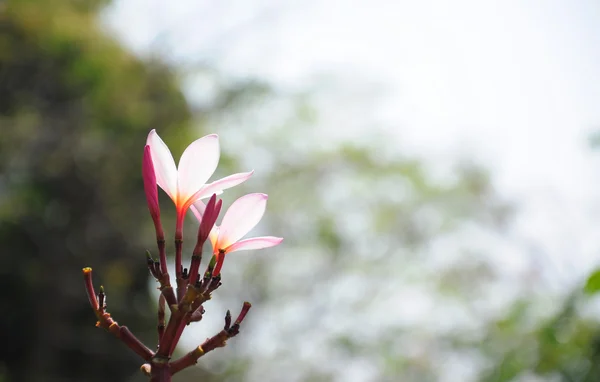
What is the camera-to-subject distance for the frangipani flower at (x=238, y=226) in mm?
457

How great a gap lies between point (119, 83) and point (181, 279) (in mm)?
5225

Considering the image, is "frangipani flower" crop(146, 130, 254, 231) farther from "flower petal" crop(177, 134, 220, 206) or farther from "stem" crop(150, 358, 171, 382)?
"stem" crop(150, 358, 171, 382)

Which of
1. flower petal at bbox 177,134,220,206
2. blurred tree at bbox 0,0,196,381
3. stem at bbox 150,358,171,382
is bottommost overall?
stem at bbox 150,358,171,382

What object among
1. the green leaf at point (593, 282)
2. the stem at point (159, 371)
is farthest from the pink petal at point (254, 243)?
the green leaf at point (593, 282)

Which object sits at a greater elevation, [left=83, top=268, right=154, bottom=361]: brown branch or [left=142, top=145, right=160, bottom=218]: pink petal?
[left=142, top=145, right=160, bottom=218]: pink petal

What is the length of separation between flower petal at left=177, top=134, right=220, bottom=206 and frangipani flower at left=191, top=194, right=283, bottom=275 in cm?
1

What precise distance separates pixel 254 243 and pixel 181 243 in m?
0.06

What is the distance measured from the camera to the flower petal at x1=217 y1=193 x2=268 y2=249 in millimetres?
457

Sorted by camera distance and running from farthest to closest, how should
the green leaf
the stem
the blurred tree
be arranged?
the blurred tree < the green leaf < the stem

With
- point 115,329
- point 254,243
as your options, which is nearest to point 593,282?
point 254,243

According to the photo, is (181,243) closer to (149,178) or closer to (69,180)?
(149,178)

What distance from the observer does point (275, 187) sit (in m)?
6.86

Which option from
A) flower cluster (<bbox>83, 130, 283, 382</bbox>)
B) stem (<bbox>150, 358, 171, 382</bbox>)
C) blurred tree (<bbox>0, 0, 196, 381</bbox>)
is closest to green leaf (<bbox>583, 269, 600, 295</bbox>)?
flower cluster (<bbox>83, 130, 283, 382</bbox>)

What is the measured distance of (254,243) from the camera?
464 mm
